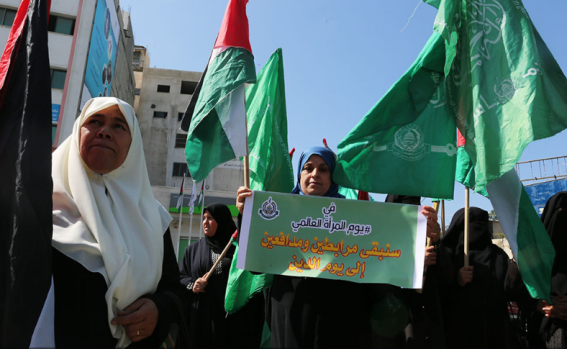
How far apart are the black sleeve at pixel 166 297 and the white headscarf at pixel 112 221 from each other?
0.19ft

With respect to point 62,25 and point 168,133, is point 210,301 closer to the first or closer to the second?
point 62,25

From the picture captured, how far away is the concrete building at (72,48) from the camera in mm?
17062

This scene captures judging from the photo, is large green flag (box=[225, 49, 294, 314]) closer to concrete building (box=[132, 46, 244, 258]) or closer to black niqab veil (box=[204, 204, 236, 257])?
black niqab veil (box=[204, 204, 236, 257])

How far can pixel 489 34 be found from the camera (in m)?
2.69

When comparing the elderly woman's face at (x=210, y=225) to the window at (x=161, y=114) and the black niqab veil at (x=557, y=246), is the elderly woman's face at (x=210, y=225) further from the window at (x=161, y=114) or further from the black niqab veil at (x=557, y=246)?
the window at (x=161, y=114)

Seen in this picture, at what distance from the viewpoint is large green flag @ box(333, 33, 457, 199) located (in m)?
2.71

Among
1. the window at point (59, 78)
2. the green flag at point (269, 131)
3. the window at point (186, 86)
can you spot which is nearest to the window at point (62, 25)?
the window at point (59, 78)

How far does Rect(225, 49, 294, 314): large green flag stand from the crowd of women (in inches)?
24.0

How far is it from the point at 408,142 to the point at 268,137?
116 centimetres

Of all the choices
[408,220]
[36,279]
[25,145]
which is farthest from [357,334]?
[25,145]

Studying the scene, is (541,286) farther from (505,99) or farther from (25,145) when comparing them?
(25,145)

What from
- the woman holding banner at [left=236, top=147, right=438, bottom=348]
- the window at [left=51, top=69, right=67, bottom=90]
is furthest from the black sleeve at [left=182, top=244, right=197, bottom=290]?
the window at [left=51, top=69, right=67, bottom=90]

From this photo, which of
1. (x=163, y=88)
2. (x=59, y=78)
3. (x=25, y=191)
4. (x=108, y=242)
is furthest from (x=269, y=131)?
(x=163, y=88)

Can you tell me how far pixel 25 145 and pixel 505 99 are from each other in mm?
2391
